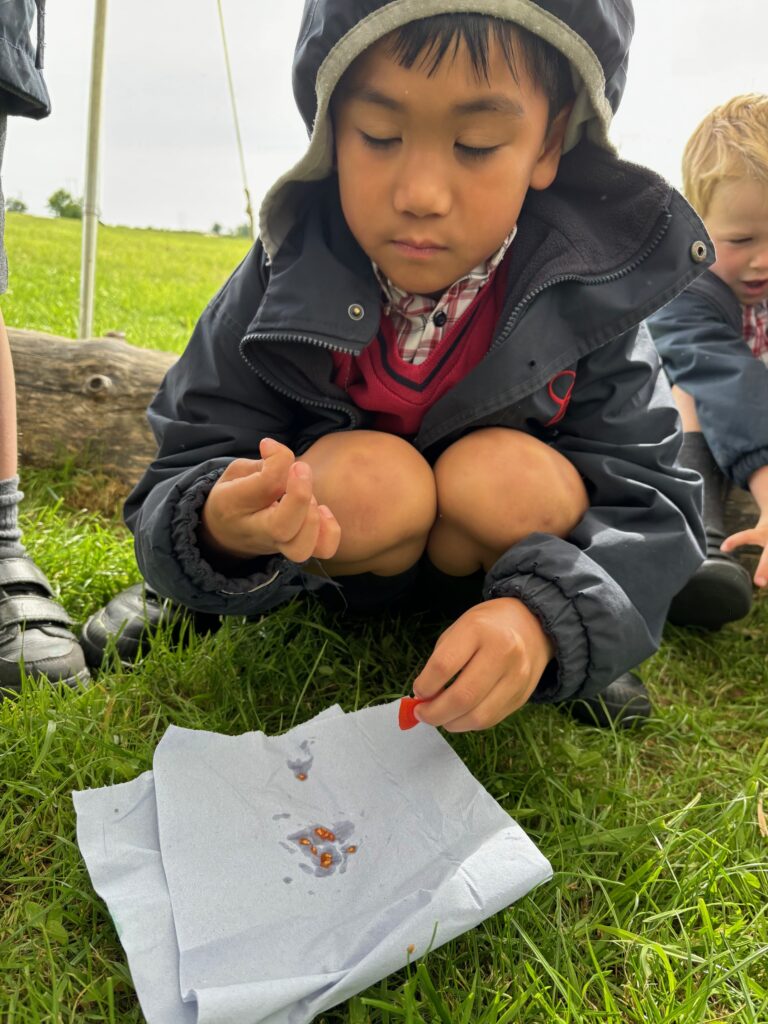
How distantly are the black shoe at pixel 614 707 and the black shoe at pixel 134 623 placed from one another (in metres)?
0.62

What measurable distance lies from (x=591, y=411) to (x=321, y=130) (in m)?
0.58

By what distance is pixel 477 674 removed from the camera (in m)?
1.09

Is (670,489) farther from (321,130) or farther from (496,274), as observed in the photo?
(321,130)

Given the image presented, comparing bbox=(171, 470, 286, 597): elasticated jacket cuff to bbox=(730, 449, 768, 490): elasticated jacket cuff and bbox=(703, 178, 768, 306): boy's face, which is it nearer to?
bbox=(730, 449, 768, 490): elasticated jacket cuff

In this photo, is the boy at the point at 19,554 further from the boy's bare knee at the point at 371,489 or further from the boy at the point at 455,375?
the boy's bare knee at the point at 371,489

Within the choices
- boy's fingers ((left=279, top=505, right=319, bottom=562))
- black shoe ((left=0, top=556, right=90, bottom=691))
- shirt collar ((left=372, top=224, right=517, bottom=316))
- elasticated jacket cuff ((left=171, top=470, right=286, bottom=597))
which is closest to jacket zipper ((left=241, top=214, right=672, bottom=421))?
shirt collar ((left=372, top=224, right=517, bottom=316))

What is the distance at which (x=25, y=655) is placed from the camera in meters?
Answer: 1.43

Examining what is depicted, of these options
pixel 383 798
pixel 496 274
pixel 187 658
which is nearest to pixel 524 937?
pixel 383 798

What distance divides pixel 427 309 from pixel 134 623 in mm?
712

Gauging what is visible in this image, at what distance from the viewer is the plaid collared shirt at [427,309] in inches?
56.7

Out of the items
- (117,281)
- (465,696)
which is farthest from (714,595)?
(117,281)

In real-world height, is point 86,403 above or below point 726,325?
below

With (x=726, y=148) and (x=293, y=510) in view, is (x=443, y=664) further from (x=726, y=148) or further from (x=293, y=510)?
(x=726, y=148)

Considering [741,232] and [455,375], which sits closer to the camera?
[455,375]
